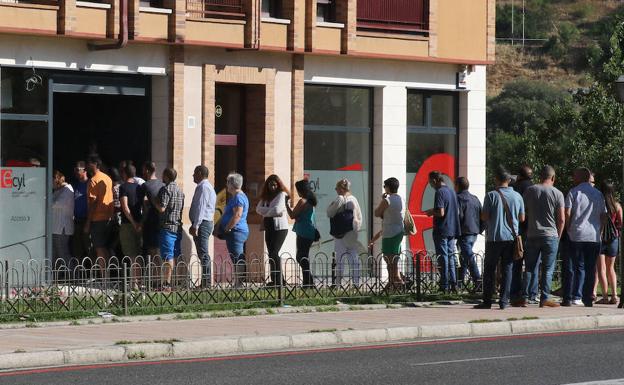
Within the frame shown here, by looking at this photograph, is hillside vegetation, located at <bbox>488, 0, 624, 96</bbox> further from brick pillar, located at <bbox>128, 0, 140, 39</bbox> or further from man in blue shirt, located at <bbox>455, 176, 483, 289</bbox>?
brick pillar, located at <bbox>128, 0, 140, 39</bbox>

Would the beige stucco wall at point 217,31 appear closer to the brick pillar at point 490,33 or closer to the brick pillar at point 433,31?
the brick pillar at point 433,31

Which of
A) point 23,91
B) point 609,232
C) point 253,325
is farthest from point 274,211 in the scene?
point 253,325

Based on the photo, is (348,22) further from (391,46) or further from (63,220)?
(63,220)

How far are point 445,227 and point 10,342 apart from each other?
29.3 feet

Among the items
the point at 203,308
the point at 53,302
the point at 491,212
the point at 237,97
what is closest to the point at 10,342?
the point at 53,302

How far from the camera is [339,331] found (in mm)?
16922

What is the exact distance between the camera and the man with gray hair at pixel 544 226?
2073 cm

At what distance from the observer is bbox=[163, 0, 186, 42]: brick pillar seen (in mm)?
24516

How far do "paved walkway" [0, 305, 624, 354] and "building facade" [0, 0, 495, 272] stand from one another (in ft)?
19.9

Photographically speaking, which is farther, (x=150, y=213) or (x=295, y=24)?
(x=295, y=24)

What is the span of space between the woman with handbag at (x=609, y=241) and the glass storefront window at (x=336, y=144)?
6344mm

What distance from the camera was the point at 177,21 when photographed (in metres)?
24.5

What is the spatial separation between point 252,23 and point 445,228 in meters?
5.20

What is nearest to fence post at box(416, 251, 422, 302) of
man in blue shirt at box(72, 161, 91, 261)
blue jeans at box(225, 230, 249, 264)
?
blue jeans at box(225, 230, 249, 264)
